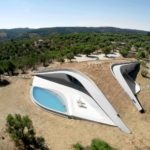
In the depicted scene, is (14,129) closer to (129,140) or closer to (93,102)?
(129,140)

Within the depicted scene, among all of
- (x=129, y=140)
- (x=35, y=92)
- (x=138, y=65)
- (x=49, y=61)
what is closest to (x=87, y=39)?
(x=49, y=61)

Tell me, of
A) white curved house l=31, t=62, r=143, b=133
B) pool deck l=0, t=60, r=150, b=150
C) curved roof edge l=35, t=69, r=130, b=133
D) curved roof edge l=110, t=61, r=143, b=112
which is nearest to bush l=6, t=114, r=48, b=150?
pool deck l=0, t=60, r=150, b=150

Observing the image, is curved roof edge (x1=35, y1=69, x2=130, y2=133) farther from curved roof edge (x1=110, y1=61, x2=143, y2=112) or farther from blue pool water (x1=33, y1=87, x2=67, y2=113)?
blue pool water (x1=33, y1=87, x2=67, y2=113)

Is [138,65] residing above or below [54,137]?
above

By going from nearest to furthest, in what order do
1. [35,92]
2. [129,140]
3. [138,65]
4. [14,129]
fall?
[14,129], [129,140], [35,92], [138,65]

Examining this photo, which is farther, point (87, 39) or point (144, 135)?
point (87, 39)

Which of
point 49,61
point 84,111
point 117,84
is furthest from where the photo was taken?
point 49,61

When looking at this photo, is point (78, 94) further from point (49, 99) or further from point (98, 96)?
→ point (49, 99)
